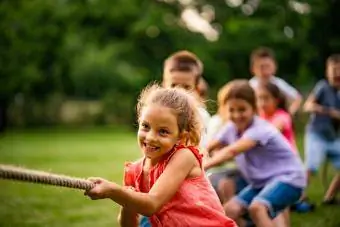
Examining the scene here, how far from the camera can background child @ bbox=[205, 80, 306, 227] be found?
447 cm

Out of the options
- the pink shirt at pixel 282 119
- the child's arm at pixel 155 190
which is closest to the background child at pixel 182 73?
the pink shirt at pixel 282 119

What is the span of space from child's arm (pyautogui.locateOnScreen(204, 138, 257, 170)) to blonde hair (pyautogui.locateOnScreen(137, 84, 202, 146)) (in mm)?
1132

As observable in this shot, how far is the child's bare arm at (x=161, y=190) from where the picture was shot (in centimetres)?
244

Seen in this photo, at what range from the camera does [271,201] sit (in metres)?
4.47

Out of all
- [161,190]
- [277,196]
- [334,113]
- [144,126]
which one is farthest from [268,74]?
[161,190]

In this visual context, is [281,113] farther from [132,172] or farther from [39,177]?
[39,177]

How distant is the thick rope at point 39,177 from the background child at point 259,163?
227 centimetres

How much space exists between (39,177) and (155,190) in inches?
26.9

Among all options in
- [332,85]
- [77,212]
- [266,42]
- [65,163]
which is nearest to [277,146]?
[77,212]

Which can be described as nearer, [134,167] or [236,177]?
[134,167]

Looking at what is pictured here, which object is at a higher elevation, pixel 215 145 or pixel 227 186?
pixel 215 145

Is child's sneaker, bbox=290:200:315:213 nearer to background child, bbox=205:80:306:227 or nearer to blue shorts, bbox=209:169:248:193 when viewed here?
blue shorts, bbox=209:169:248:193

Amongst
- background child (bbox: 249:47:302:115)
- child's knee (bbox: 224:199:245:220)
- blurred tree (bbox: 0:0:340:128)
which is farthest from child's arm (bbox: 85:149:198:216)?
blurred tree (bbox: 0:0:340:128)

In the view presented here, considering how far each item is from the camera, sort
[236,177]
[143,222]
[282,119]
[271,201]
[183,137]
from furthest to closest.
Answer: [282,119]
[236,177]
[271,201]
[143,222]
[183,137]
